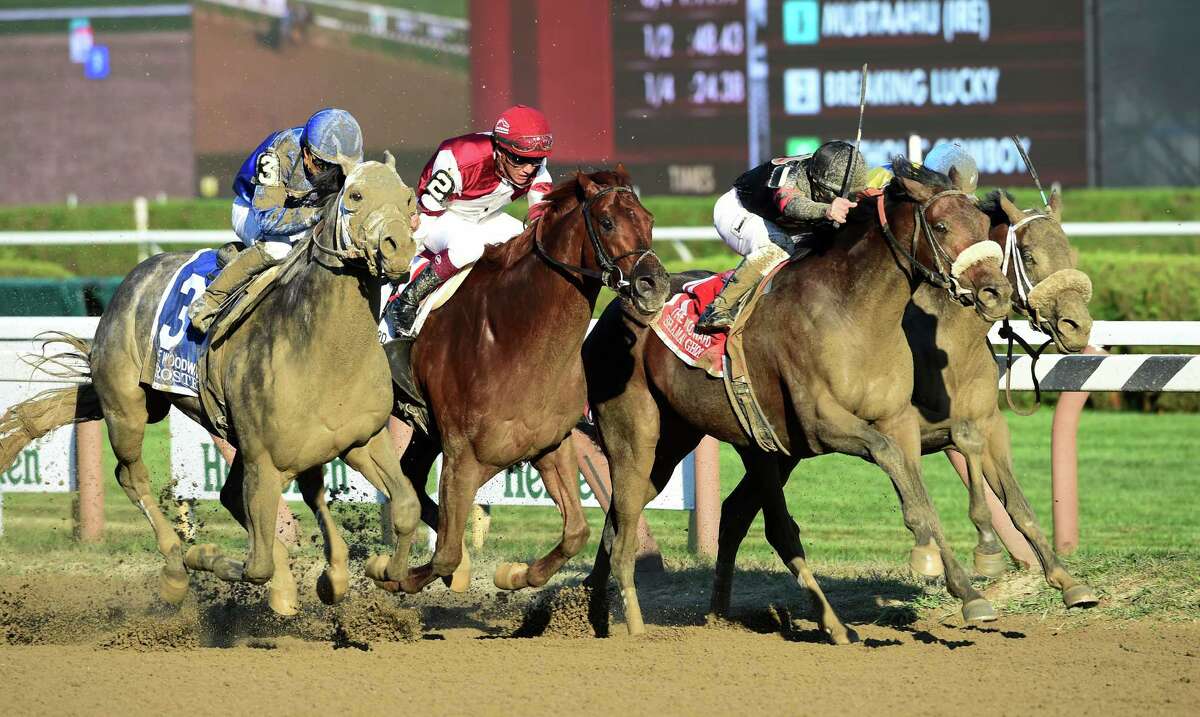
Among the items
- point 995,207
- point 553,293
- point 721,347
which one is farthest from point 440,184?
point 995,207

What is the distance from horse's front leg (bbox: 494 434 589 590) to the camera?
5945mm

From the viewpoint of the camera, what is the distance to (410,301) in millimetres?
6160

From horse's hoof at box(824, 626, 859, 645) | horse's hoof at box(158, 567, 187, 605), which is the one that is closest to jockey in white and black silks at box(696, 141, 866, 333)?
horse's hoof at box(824, 626, 859, 645)

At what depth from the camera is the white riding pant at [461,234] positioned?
620 centimetres

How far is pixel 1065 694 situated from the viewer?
4.82 metres

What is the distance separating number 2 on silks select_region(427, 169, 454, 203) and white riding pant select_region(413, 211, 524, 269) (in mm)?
107

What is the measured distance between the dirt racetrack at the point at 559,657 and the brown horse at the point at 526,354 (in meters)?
0.45

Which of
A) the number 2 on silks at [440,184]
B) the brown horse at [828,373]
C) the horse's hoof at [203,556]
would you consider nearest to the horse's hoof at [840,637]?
the brown horse at [828,373]

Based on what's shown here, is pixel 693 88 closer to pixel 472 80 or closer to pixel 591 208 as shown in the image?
pixel 472 80

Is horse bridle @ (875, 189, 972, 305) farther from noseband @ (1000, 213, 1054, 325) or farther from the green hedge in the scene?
the green hedge

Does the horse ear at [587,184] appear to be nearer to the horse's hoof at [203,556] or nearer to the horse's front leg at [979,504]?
the horse's front leg at [979,504]

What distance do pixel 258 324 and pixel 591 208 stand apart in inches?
49.9

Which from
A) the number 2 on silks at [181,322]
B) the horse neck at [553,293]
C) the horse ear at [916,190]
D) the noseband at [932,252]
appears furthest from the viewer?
the number 2 on silks at [181,322]

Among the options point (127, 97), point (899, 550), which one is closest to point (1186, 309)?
point (899, 550)
